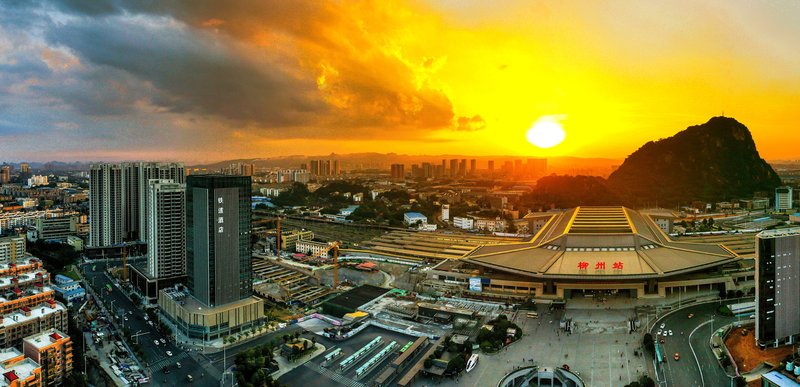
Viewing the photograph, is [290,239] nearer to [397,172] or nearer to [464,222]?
[464,222]

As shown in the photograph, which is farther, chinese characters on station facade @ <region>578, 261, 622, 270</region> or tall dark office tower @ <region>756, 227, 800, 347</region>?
chinese characters on station facade @ <region>578, 261, 622, 270</region>

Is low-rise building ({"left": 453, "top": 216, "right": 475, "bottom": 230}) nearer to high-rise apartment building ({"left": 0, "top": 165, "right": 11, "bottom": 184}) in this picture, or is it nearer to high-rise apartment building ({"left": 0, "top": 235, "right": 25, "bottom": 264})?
high-rise apartment building ({"left": 0, "top": 235, "right": 25, "bottom": 264})

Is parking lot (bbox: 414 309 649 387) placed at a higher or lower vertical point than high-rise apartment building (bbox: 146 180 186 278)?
lower

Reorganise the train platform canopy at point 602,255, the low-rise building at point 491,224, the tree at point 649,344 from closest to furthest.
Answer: the tree at point 649,344
the train platform canopy at point 602,255
the low-rise building at point 491,224

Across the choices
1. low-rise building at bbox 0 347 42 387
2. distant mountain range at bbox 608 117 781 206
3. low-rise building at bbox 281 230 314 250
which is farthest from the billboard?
distant mountain range at bbox 608 117 781 206

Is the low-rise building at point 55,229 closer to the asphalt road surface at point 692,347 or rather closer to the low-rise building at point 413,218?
the low-rise building at point 413,218

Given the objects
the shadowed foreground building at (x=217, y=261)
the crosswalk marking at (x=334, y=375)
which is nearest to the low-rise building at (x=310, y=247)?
the shadowed foreground building at (x=217, y=261)

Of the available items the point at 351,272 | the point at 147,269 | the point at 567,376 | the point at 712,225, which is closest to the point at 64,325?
the point at 147,269
